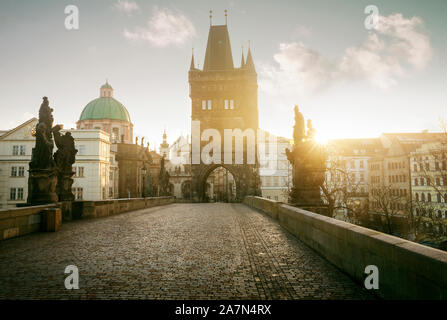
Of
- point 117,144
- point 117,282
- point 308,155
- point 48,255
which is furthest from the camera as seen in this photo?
point 117,144

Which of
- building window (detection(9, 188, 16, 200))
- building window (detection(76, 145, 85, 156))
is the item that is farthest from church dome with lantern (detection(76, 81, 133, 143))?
building window (detection(9, 188, 16, 200))

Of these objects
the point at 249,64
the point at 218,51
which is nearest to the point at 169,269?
the point at 249,64

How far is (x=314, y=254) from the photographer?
19.9 feet

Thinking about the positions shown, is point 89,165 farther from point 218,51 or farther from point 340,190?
point 340,190

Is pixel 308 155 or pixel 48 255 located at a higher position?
pixel 308 155

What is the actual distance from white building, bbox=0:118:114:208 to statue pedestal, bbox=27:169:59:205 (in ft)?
130

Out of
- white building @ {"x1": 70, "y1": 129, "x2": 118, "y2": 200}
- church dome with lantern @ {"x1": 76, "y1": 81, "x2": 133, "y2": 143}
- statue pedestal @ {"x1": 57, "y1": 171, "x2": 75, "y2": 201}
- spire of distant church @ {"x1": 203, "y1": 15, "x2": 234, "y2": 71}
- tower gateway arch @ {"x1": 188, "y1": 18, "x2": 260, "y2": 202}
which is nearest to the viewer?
statue pedestal @ {"x1": 57, "y1": 171, "x2": 75, "y2": 201}

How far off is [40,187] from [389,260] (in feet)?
32.8

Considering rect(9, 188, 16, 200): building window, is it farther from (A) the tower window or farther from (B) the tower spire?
(B) the tower spire

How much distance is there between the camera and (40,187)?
10.2 m

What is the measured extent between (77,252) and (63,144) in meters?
7.04

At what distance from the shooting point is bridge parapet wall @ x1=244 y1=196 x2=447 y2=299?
276 centimetres
